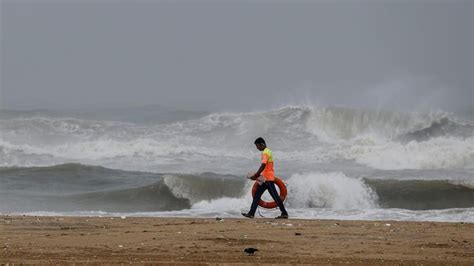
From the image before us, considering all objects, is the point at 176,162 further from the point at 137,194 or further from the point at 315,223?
the point at 315,223

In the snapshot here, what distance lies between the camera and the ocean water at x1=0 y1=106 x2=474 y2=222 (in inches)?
730

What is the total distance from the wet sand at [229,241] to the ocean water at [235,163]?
282 centimetres

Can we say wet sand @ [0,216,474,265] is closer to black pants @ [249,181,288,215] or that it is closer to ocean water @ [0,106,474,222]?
black pants @ [249,181,288,215]

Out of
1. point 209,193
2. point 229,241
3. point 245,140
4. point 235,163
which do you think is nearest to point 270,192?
point 229,241

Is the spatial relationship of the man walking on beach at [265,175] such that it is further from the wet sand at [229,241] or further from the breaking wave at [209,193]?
the breaking wave at [209,193]

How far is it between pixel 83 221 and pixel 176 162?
12377 millimetres

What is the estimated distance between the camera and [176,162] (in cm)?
2631

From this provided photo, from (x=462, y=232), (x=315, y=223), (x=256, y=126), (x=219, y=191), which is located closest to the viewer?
(x=462, y=232)

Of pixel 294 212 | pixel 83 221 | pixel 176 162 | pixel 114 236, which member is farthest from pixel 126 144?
pixel 114 236

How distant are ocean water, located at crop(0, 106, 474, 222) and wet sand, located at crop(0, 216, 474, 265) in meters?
2.82

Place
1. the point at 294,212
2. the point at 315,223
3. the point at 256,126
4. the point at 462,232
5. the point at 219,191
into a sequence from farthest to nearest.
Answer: the point at 256,126
the point at 219,191
the point at 294,212
the point at 315,223
the point at 462,232

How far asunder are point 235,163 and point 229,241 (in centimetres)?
1510

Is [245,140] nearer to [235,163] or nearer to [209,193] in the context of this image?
[235,163]

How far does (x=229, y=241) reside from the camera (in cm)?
1130
